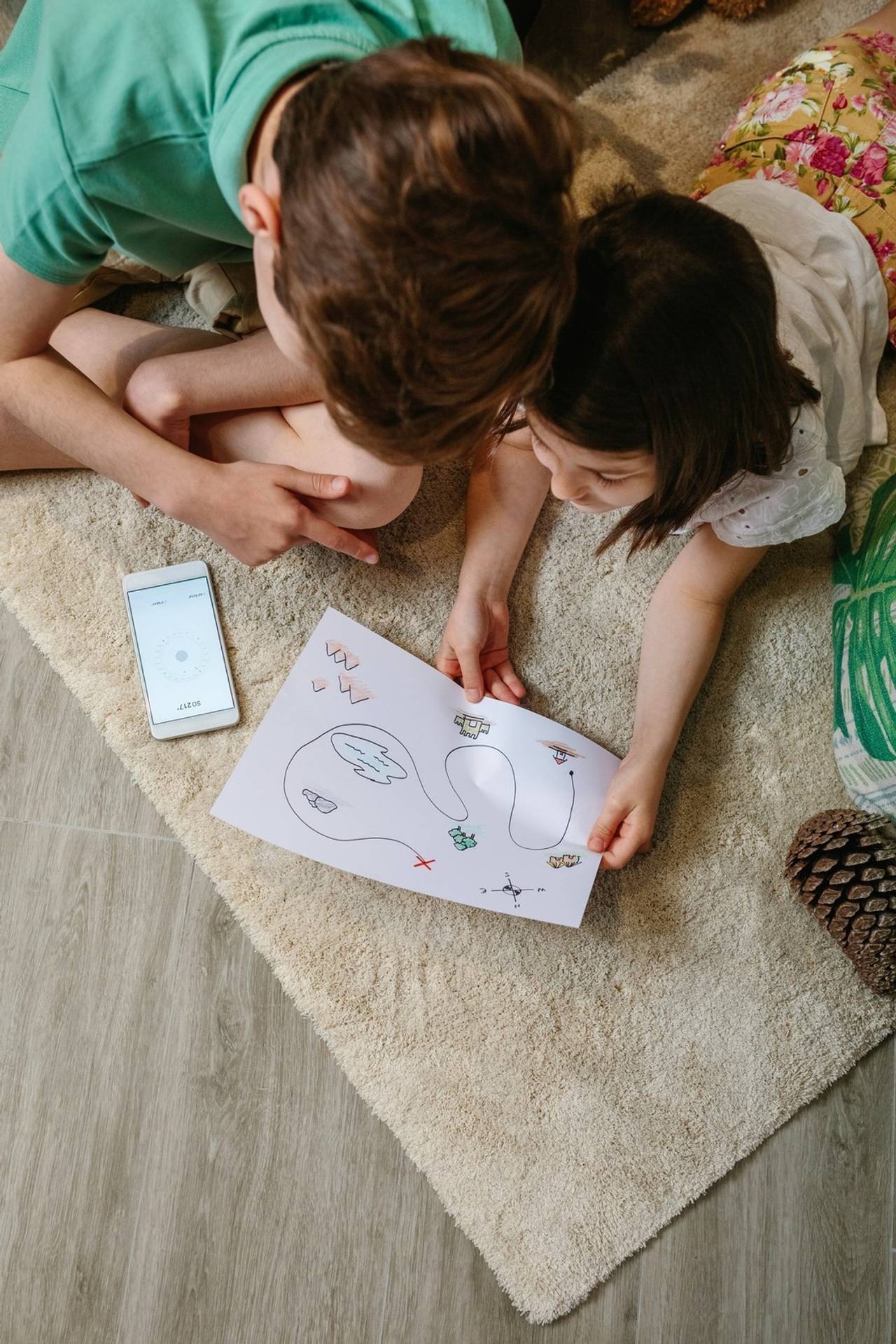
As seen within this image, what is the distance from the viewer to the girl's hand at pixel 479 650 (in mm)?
788

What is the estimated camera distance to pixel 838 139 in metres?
0.76

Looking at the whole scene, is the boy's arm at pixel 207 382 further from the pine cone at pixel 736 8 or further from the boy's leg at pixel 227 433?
the pine cone at pixel 736 8

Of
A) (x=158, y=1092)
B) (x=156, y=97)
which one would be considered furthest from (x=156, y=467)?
(x=158, y=1092)

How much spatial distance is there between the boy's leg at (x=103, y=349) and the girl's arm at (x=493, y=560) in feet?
0.82

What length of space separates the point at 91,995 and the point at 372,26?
2.33 ft

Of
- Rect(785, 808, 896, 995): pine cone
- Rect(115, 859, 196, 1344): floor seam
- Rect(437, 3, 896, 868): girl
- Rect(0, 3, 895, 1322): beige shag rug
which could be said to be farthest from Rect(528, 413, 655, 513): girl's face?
Rect(115, 859, 196, 1344): floor seam

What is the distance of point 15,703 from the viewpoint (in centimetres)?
81

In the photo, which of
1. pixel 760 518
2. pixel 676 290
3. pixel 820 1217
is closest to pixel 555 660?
pixel 760 518

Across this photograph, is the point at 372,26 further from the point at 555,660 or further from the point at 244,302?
the point at 555,660

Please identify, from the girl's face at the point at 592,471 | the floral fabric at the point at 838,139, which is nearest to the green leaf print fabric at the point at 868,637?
the floral fabric at the point at 838,139

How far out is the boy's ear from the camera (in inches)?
17.2

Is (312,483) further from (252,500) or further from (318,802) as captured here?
(318,802)

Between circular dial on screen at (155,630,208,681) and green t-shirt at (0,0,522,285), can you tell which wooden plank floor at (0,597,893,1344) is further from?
green t-shirt at (0,0,522,285)

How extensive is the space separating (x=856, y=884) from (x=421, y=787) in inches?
13.8
